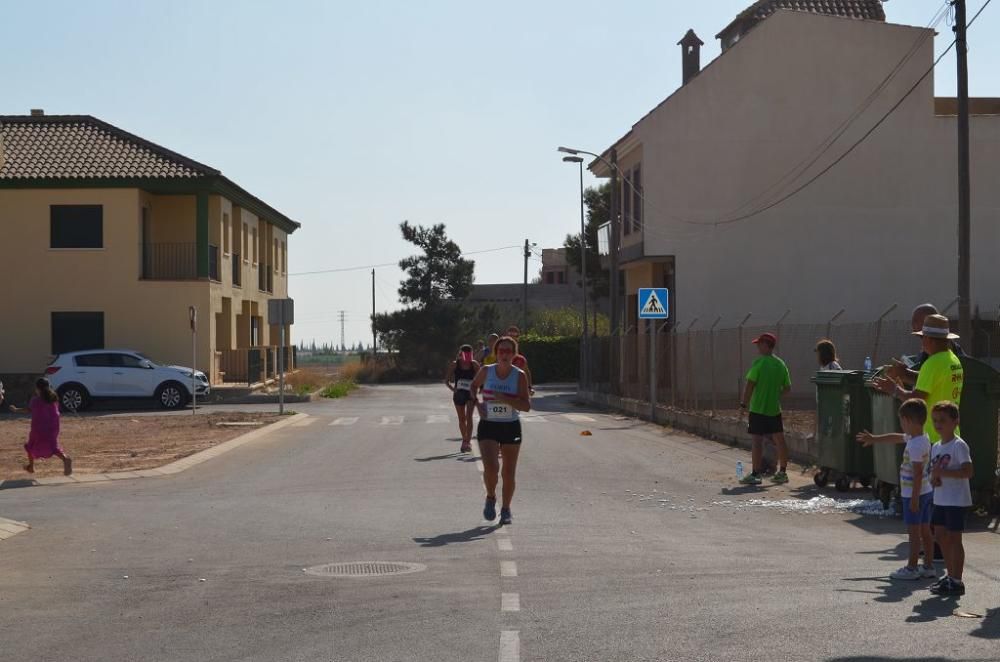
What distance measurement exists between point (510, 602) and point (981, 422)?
243 inches

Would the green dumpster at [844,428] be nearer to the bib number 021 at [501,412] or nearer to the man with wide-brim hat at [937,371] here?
the bib number 021 at [501,412]

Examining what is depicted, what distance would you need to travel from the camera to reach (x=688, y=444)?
22.4m

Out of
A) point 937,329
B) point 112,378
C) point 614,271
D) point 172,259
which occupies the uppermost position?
point 172,259

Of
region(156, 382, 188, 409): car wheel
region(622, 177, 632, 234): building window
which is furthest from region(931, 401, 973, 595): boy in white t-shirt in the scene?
region(622, 177, 632, 234): building window

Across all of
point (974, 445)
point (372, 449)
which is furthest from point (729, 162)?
point (974, 445)

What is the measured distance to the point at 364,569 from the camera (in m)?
9.40

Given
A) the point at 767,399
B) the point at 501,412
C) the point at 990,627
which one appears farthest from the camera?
the point at 767,399

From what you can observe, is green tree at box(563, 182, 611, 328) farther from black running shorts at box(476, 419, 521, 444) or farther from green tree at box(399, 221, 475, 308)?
black running shorts at box(476, 419, 521, 444)

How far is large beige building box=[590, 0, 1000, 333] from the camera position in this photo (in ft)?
123

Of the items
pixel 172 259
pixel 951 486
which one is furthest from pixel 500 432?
pixel 172 259

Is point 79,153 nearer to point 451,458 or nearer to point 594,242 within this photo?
point 451,458

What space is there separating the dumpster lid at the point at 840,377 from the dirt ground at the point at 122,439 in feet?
30.0

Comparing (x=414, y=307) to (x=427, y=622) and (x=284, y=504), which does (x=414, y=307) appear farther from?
(x=427, y=622)

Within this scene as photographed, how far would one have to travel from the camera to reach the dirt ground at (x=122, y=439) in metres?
18.9
